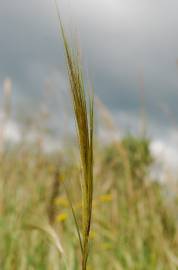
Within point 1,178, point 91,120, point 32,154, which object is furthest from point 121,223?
point 91,120

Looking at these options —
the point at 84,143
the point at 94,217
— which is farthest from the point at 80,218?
the point at 84,143

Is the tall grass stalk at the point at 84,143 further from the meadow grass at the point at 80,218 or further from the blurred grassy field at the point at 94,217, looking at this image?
the blurred grassy field at the point at 94,217

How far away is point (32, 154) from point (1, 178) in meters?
0.75

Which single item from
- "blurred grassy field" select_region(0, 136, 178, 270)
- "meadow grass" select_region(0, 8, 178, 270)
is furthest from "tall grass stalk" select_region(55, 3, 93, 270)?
"blurred grassy field" select_region(0, 136, 178, 270)

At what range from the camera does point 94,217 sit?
215cm

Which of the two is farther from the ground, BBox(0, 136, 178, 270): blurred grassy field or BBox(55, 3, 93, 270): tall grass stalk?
BBox(55, 3, 93, 270): tall grass stalk

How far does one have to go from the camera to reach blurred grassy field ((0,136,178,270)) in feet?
6.08

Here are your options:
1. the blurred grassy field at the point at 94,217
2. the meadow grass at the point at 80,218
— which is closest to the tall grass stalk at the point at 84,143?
the meadow grass at the point at 80,218

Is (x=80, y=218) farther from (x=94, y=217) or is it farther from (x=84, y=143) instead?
(x=84, y=143)

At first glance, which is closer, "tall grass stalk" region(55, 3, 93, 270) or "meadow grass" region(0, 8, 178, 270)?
"tall grass stalk" region(55, 3, 93, 270)

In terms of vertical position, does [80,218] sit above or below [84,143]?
below

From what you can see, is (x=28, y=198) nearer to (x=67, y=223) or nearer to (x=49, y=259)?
(x=67, y=223)

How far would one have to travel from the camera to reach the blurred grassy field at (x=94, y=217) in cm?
185

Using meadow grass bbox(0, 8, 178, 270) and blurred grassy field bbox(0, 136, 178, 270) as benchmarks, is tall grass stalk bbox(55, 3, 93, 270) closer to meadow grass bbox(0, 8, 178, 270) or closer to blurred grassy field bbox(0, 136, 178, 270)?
meadow grass bbox(0, 8, 178, 270)
